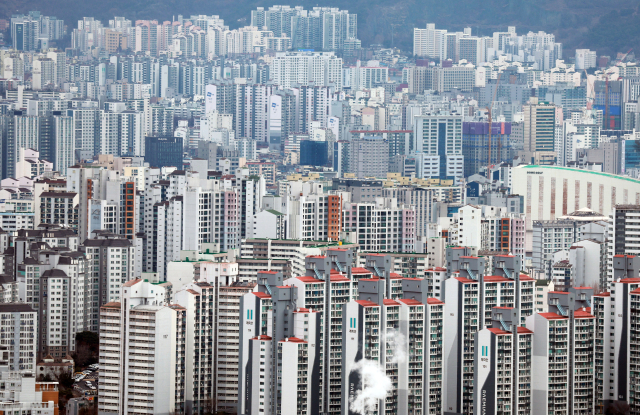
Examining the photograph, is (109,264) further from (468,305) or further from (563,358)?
(563,358)

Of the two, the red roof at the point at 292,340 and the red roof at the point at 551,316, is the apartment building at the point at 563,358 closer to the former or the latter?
the red roof at the point at 551,316

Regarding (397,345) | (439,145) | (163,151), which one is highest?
(439,145)

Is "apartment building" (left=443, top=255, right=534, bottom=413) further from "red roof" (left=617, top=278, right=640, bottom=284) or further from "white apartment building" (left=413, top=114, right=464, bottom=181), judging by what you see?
"white apartment building" (left=413, top=114, right=464, bottom=181)

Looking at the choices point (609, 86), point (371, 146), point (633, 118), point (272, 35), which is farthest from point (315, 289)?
point (272, 35)

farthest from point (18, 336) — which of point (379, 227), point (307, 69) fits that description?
point (307, 69)

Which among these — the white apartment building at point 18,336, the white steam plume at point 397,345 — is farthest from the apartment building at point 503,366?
the white apartment building at point 18,336

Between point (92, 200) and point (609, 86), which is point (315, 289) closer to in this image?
point (92, 200)

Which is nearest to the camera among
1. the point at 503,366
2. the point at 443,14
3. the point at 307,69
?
the point at 503,366

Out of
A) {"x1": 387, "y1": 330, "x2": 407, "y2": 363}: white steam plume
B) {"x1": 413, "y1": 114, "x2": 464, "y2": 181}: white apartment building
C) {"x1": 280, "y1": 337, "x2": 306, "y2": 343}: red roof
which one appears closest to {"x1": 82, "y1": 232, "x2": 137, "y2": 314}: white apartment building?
{"x1": 280, "y1": 337, "x2": 306, "y2": 343}: red roof
